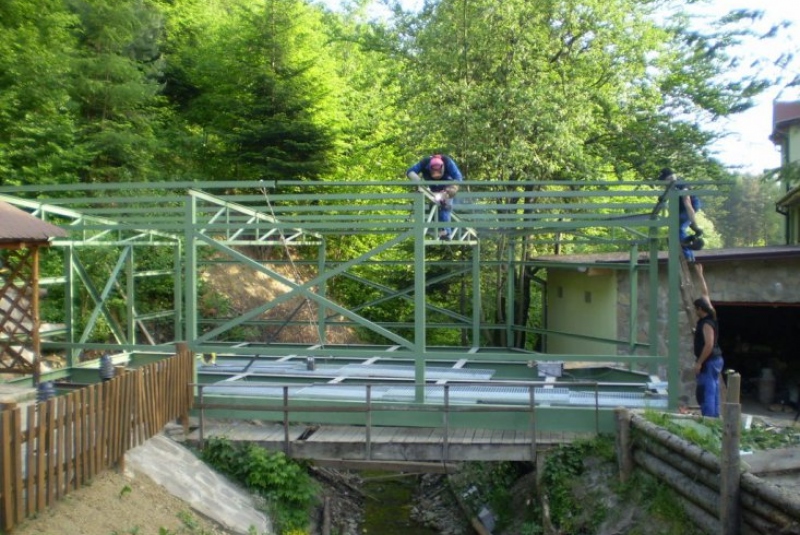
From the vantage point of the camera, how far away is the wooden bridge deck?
9250 millimetres

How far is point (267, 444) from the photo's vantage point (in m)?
9.60

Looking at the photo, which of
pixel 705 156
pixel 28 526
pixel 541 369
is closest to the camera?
pixel 28 526

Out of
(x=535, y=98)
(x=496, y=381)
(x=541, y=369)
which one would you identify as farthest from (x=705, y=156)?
(x=496, y=381)

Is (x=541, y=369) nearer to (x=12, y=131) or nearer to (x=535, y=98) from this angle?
(x=535, y=98)

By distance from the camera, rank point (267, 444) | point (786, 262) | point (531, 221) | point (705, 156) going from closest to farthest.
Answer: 1. point (267, 444)
2. point (531, 221)
3. point (786, 262)
4. point (705, 156)

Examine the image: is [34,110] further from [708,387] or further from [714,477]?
[714,477]

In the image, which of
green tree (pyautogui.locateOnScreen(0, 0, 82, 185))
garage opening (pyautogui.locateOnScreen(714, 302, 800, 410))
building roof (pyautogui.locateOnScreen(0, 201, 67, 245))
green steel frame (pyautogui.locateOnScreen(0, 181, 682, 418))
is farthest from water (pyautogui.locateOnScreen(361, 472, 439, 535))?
green tree (pyautogui.locateOnScreen(0, 0, 82, 185))

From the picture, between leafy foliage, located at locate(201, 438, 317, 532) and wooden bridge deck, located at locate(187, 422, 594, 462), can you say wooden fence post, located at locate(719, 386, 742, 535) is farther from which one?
leafy foliage, located at locate(201, 438, 317, 532)

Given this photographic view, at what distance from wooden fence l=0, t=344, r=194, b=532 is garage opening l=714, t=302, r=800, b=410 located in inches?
476

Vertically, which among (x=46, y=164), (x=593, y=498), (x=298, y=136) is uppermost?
(x=298, y=136)

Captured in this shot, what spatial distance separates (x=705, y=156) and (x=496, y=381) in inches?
497

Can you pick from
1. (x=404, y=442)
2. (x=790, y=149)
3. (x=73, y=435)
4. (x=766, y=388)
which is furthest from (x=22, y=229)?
(x=790, y=149)

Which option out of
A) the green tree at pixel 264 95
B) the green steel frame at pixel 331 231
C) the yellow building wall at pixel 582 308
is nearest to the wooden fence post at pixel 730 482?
the green steel frame at pixel 331 231

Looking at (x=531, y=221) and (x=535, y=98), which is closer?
(x=531, y=221)
